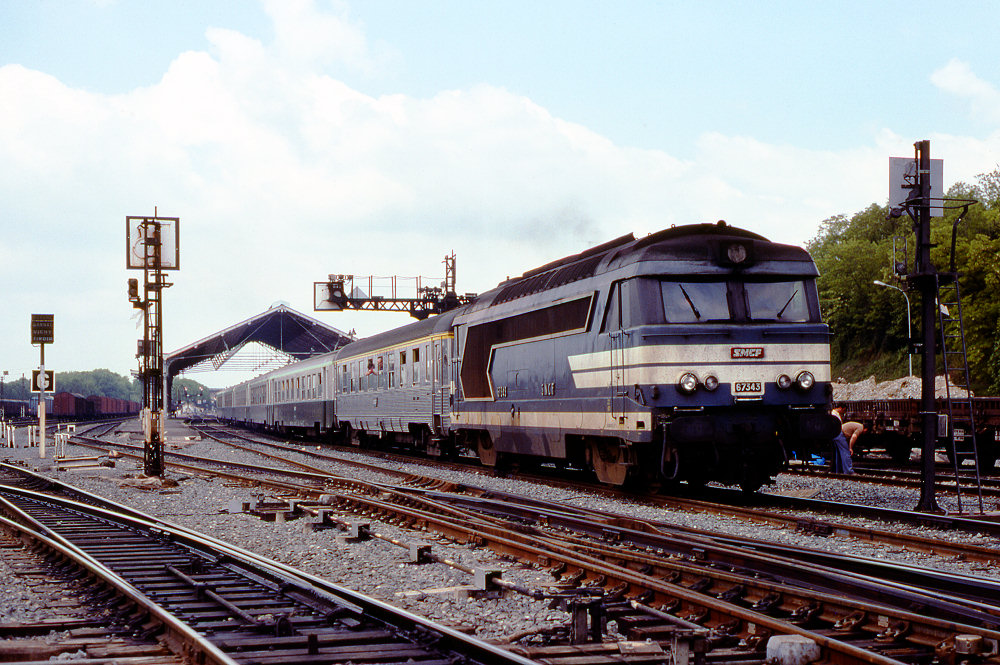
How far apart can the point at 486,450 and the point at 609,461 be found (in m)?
5.17

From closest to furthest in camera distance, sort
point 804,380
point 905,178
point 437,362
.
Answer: point 905,178, point 804,380, point 437,362

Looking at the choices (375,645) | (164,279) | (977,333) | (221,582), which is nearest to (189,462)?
(164,279)

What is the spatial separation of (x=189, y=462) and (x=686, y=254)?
1777 cm

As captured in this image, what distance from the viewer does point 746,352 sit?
1308 cm

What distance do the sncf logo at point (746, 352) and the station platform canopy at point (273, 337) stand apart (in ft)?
154

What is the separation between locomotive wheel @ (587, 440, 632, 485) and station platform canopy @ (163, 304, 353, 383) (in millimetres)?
44166

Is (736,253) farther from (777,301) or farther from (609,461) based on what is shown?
(609,461)

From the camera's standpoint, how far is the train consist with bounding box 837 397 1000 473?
21281 millimetres

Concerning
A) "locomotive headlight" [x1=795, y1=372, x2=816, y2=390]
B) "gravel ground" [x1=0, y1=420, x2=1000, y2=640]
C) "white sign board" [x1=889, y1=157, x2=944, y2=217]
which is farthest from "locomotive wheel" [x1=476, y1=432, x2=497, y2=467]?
"white sign board" [x1=889, y1=157, x2=944, y2=217]

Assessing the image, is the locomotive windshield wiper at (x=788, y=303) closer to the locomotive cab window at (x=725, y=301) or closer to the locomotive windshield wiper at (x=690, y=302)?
the locomotive cab window at (x=725, y=301)

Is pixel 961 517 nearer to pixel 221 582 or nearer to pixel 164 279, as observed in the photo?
pixel 221 582

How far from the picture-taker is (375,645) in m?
5.86

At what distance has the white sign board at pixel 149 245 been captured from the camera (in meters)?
20.6

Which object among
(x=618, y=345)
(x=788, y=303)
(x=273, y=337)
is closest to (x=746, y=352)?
(x=788, y=303)
